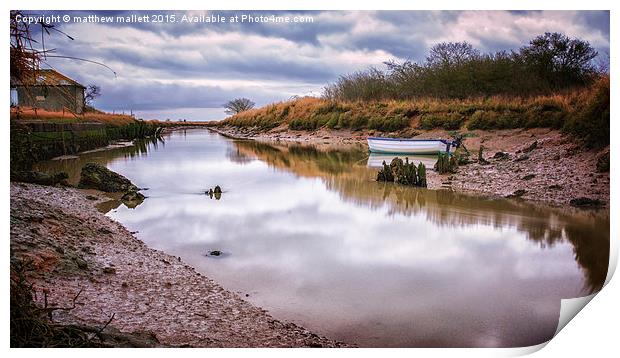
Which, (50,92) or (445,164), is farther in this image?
(445,164)

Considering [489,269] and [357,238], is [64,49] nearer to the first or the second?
[357,238]

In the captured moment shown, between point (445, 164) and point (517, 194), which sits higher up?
point (445, 164)

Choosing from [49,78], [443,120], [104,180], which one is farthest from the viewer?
[443,120]

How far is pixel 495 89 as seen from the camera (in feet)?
15.3

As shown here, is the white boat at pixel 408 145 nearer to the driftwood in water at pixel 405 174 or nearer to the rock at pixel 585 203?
the driftwood in water at pixel 405 174

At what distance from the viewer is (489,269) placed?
3619 mm

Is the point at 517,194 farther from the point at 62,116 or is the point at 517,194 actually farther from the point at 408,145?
the point at 62,116

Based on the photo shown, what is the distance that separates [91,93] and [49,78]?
1.28ft

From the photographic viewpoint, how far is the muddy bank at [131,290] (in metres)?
2.64

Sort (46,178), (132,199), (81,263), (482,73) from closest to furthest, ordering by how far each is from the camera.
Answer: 1. (81,263)
2. (482,73)
3. (46,178)
4. (132,199)

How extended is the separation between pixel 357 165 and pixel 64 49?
6559 mm

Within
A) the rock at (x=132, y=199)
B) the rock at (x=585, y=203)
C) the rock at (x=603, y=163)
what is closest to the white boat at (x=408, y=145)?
the rock at (x=585, y=203)

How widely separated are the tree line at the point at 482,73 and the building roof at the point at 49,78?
80.4 inches

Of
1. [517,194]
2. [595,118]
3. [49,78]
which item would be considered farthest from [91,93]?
[517,194]
